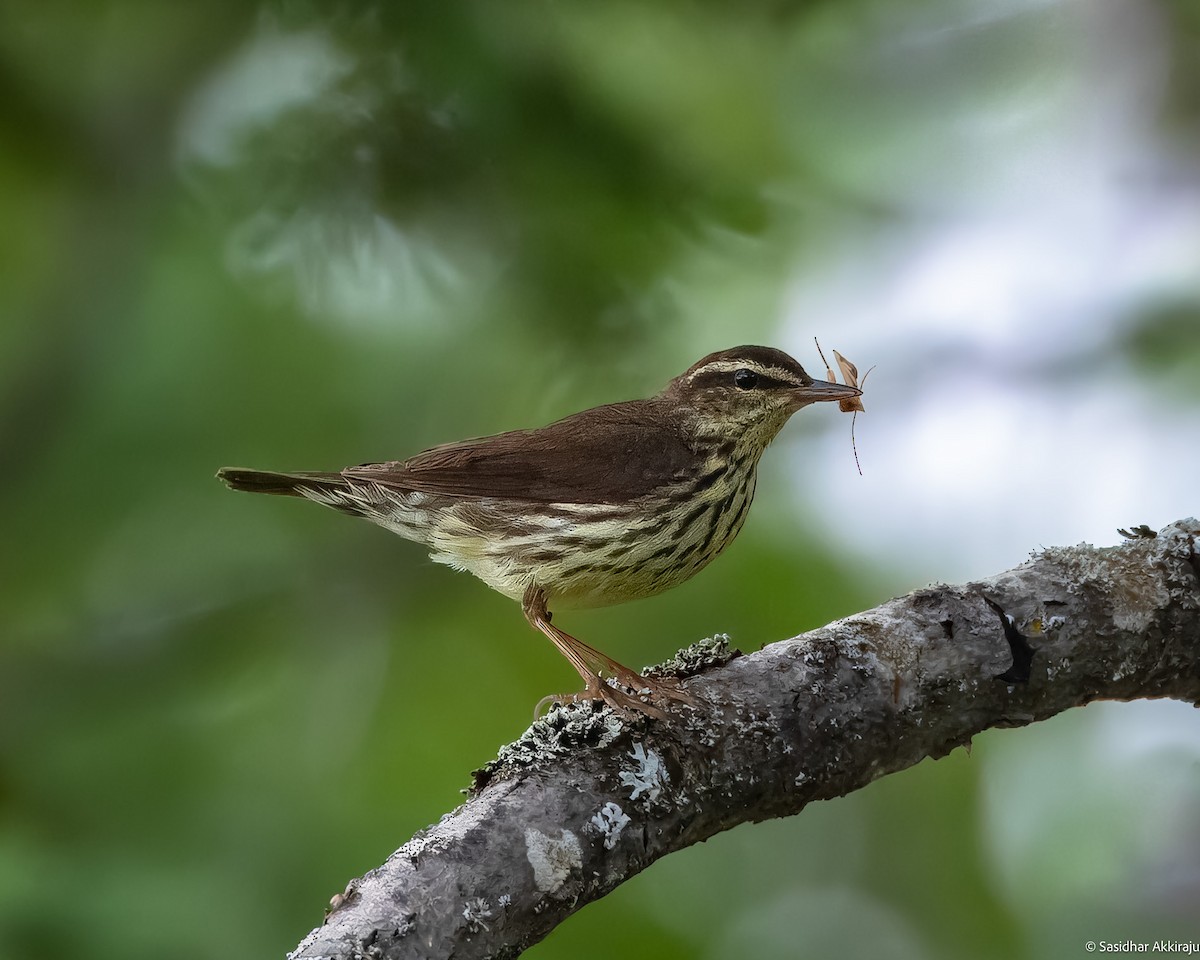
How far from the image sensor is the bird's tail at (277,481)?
11.4ft

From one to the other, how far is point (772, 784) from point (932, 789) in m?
2.41

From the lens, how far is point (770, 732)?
2.83 metres

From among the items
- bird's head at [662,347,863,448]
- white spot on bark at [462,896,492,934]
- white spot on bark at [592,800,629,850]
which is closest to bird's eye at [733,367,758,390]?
bird's head at [662,347,863,448]

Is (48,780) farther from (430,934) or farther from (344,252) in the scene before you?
(430,934)

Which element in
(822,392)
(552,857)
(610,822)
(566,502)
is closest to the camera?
(552,857)

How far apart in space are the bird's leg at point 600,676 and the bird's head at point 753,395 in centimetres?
85

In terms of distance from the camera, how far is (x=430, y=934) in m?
2.08

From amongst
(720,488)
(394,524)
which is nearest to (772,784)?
(720,488)

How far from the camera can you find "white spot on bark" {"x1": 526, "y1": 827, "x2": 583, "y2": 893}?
7.53ft

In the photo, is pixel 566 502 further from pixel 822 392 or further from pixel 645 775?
pixel 645 775

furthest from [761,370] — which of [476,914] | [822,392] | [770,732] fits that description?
[476,914]

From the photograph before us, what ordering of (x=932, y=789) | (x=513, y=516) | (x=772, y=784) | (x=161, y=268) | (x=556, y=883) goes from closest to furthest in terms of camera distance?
(x=556, y=883) < (x=772, y=784) < (x=513, y=516) < (x=161, y=268) < (x=932, y=789)

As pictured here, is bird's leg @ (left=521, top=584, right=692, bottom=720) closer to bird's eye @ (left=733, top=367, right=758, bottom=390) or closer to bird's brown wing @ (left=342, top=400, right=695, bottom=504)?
bird's brown wing @ (left=342, top=400, right=695, bottom=504)

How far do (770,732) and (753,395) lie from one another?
147 centimetres
